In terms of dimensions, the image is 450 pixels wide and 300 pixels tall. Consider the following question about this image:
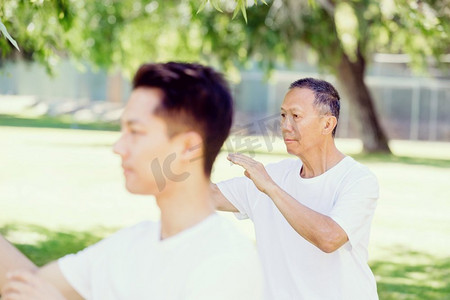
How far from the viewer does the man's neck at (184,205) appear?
1795 mm

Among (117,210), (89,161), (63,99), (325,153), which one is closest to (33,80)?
(63,99)

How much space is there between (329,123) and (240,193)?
0.46 metres

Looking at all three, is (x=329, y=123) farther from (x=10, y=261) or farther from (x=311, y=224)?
(x=10, y=261)

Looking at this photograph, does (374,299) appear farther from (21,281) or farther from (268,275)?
(21,281)

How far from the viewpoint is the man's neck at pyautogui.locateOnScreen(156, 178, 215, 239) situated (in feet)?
5.89

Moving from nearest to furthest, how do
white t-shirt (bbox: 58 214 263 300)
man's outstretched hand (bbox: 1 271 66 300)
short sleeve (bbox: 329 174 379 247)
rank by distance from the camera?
white t-shirt (bbox: 58 214 263 300)
man's outstretched hand (bbox: 1 271 66 300)
short sleeve (bbox: 329 174 379 247)

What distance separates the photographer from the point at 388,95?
1412 inches

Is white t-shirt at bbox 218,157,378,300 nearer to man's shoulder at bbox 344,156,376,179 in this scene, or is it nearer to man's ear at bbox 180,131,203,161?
man's shoulder at bbox 344,156,376,179

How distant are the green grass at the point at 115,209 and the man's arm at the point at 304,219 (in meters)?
4.90

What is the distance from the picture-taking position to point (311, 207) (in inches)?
142

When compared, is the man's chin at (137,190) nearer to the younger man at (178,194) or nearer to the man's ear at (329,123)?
the younger man at (178,194)

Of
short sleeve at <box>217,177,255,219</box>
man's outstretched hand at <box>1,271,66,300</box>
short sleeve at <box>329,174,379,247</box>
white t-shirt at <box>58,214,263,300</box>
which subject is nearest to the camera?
white t-shirt at <box>58,214,263,300</box>

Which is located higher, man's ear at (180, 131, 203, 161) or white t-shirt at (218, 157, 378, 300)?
man's ear at (180, 131, 203, 161)

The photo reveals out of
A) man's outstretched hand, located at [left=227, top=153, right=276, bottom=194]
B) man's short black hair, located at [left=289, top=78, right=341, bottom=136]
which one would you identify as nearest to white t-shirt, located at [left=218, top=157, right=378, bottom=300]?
man's short black hair, located at [left=289, top=78, right=341, bottom=136]
